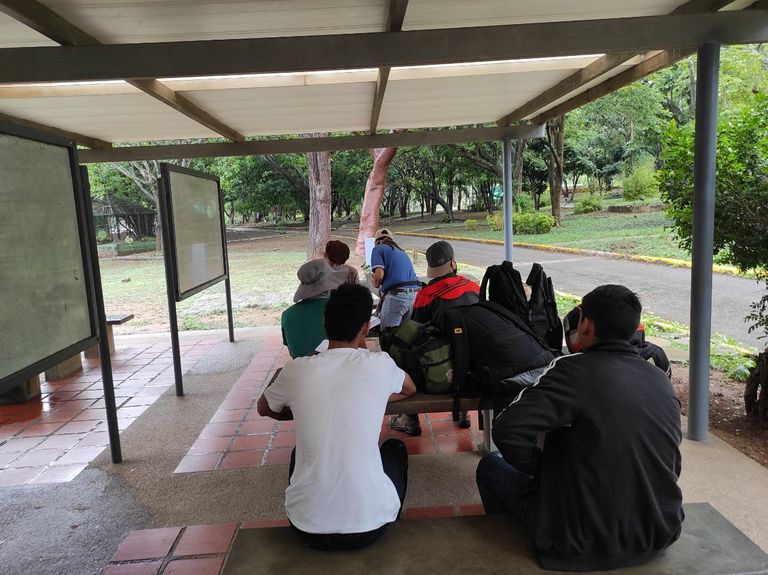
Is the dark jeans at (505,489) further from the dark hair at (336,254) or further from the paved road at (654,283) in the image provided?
the paved road at (654,283)

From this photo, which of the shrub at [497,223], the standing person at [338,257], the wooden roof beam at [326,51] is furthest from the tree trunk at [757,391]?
the shrub at [497,223]

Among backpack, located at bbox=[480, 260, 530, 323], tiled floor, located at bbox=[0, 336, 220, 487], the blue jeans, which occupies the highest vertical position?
backpack, located at bbox=[480, 260, 530, 323]

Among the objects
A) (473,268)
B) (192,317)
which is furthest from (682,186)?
(473,268)

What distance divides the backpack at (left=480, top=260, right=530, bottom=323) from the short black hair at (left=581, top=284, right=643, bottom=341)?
1475 mm

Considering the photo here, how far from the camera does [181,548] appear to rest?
2.74 meters

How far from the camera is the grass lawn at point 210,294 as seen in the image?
32.6 ft

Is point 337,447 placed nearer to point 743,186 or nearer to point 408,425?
point 408,425

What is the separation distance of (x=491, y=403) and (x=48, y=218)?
255 cm

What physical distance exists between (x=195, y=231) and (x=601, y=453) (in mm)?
5007

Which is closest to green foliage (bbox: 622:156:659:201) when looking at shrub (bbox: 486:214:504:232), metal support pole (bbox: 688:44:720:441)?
shrub (bbox: 486:214:504:232)

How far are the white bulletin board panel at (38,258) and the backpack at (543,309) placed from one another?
2.71 metres

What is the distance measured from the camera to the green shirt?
3799mm

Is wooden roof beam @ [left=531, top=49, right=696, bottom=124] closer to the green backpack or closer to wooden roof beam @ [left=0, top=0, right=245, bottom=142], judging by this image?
the green backpack

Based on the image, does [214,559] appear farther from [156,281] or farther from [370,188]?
[156,281]
